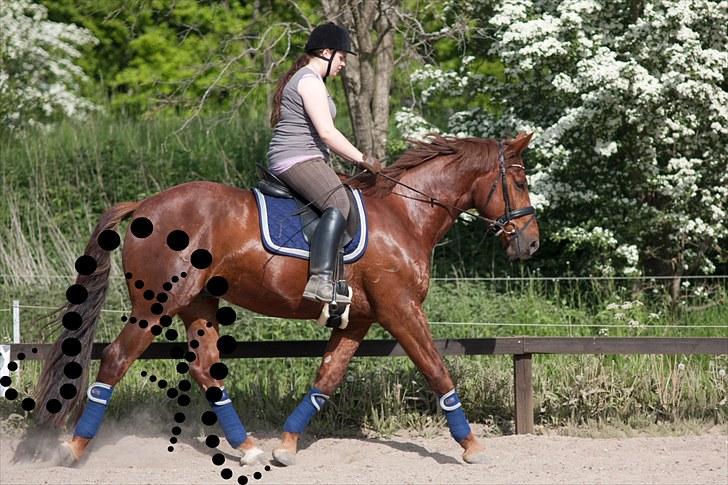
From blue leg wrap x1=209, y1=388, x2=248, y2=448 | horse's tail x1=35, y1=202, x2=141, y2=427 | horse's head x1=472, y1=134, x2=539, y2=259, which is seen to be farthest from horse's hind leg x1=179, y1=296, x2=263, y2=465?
horse's head x1=472, y1=134, x2=539, y2=259

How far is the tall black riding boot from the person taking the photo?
6.80 metres

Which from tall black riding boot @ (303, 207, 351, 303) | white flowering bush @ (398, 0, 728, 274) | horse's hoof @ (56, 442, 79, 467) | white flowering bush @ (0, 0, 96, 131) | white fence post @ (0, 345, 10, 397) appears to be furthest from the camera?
white flowering bush @ (0, 0, 96, 131)

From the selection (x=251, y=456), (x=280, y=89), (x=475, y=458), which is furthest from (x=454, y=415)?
(x=280, y=89)

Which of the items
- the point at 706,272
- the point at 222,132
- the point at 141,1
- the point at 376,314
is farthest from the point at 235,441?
the point at 222,132

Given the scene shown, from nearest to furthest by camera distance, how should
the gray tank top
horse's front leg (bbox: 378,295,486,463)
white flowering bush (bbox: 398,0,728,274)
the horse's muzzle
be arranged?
the gray tank top
horse's front leg (bbox: 378,295,486,463)
the horse's muzzle
white flowering bush (bbox: 398,0,728,274)

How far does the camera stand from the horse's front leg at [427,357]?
7.18 metres

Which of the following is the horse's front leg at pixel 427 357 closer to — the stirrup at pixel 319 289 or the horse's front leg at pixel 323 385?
the horse's front leg at pixel 323 385

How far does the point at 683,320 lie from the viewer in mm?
11047

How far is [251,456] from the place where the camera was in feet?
23.2

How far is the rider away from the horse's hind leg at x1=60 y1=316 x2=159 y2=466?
1118 millimetres

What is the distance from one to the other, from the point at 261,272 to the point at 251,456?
1.25m
